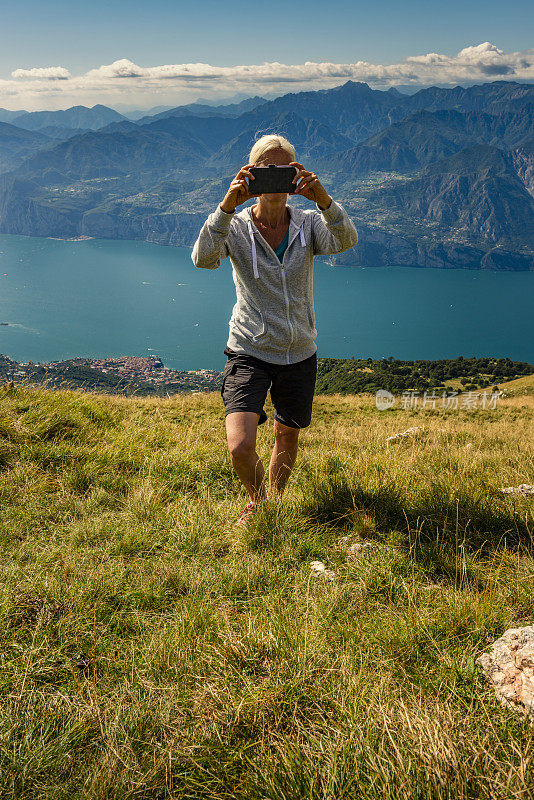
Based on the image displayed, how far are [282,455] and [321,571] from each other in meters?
1.15

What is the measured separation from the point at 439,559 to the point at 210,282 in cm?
20031

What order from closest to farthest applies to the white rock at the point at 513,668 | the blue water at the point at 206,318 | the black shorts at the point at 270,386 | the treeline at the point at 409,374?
the white rock at the point at 513,668
the black shorts at the point at 270,386
the treeline at the point at 409,374
the blue water at the point at 206,318

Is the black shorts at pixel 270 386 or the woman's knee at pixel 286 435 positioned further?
the woman's knee at pixel 286 435

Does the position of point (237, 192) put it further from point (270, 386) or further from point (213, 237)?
point (270, 386)

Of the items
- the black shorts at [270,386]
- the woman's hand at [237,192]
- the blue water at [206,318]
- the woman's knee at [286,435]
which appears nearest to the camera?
the woman's hand at [237,192]

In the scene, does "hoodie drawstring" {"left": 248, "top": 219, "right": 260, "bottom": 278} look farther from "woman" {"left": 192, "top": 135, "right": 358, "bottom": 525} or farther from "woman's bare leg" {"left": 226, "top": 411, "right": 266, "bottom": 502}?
"woman's bare leg" {"left": 226, "top": 411, "right": 266, "bottom": 502}

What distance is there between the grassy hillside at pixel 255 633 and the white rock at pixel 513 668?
0.17ft

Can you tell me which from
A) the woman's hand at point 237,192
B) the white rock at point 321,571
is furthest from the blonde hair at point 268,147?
the white rock at point 321,571

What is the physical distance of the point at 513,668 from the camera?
1630 mm

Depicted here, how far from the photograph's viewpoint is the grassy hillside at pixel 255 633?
1.34 metres

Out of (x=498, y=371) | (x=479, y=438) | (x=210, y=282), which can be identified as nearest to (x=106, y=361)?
(x=498, y=371)

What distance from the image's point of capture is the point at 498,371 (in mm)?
67812

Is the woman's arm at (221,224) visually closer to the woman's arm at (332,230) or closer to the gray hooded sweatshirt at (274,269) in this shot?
the gray hooded sweatshirt at (274,269)

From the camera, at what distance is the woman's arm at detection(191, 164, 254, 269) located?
2.83 meters
